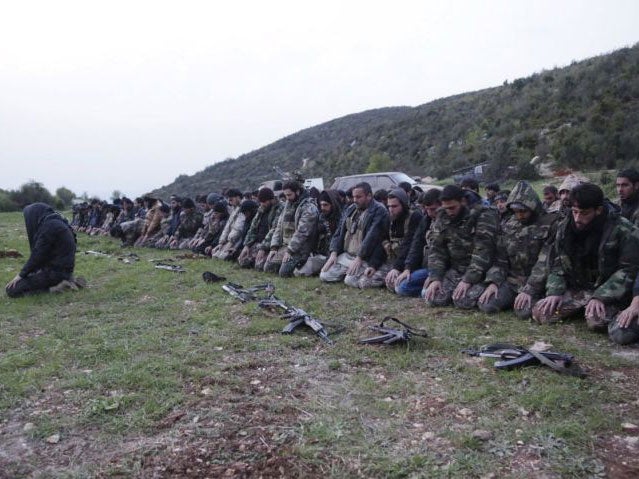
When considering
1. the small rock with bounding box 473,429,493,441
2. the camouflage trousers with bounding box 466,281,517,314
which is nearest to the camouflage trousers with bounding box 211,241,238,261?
the camouflage trousers with bounding box 466,281,517,314

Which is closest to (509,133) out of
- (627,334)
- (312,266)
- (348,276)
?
(312,266)

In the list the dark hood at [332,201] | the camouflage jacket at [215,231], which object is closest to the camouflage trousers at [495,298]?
the dark hood at [332,201]

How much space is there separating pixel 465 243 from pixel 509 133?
2283cm

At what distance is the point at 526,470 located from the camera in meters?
2.38

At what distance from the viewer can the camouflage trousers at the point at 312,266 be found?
25.7ft

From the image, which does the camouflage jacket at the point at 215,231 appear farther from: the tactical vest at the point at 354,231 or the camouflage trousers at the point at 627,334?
the camouflage trousers at the point at 627,334

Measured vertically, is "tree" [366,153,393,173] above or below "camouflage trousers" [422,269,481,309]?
above

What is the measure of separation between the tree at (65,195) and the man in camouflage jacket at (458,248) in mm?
40303

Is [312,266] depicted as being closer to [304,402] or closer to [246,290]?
[246,290]

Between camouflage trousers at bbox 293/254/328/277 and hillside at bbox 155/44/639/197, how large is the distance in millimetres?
14347

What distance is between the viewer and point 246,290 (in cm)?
678

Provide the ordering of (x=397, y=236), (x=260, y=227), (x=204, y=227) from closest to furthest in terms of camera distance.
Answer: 1. (x=397, y=236)
2. (x=260, y=227)
3. (x=204, y=227)

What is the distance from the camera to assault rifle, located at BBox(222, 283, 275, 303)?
20.7 ft

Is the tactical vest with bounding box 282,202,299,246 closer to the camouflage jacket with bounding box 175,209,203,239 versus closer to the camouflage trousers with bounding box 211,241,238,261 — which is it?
the camouflage trousers with bounding box 211,241,238,261
